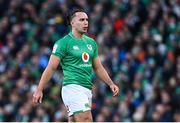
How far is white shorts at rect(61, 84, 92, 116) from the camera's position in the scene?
10.6 meters

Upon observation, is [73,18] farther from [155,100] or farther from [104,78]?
[155,100]

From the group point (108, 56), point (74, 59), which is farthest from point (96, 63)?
point (108, 56)

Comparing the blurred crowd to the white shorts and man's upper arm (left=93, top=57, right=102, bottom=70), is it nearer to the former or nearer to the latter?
man's upper arm (left=93, top=57, right=102, bottom=70)

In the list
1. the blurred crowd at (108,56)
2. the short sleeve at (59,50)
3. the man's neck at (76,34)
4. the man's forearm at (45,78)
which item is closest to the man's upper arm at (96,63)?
the man's neck at (76,34)

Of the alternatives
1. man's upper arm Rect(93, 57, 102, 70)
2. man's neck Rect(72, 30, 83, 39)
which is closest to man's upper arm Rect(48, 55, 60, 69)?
man's neck Rect(72, 30, 83, 39)

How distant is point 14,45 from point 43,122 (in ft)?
11.3

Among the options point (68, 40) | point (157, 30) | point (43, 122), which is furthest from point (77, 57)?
point (157, 30)

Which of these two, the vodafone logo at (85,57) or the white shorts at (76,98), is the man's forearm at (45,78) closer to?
the white shorts at (76,98)

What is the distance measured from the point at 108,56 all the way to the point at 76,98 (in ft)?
26.2

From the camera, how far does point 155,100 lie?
17391 mm

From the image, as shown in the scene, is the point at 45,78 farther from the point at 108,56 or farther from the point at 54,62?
the point at 108,56

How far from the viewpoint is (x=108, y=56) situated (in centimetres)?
1856

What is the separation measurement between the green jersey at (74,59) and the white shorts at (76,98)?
0.07m

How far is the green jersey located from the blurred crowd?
6224 millimetres
